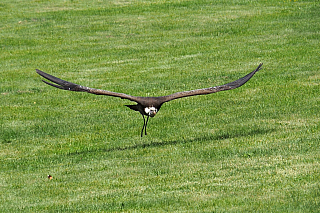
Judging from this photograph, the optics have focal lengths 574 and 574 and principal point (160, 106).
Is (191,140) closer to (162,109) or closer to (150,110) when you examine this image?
(150,110)

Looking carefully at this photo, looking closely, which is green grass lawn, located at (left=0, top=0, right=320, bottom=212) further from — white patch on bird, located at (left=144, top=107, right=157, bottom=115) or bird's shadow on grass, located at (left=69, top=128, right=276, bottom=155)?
white patch on bird, located at (left=144, top=107, right=157, bottom=115)

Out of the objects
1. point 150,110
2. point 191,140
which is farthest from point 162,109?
point 150,110

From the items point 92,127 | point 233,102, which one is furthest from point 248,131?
point 92,127

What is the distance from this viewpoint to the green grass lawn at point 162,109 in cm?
1087

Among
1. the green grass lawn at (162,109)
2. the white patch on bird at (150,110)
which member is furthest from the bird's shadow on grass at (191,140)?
the white patch on bird at (150,110)

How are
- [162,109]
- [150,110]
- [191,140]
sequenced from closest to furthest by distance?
[150,110]
[191,140]
[162,109]

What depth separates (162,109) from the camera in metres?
18.0

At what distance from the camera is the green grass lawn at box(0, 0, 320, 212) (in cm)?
1087

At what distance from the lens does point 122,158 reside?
13508 mm

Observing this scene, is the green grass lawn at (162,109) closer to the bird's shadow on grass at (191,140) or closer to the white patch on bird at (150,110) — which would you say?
the bird's shadow on grass at (191,140)

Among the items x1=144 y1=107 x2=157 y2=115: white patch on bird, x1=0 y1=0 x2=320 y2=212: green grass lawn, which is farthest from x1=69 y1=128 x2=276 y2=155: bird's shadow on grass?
x1=144 y1=107 x2=157 y2=115: white patch on bird

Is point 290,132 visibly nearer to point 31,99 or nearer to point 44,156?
point 44,156

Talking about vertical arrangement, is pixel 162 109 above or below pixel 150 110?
below

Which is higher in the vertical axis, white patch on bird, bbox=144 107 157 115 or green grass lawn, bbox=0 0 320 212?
white patch on bird, bbox=144 107 157 115
